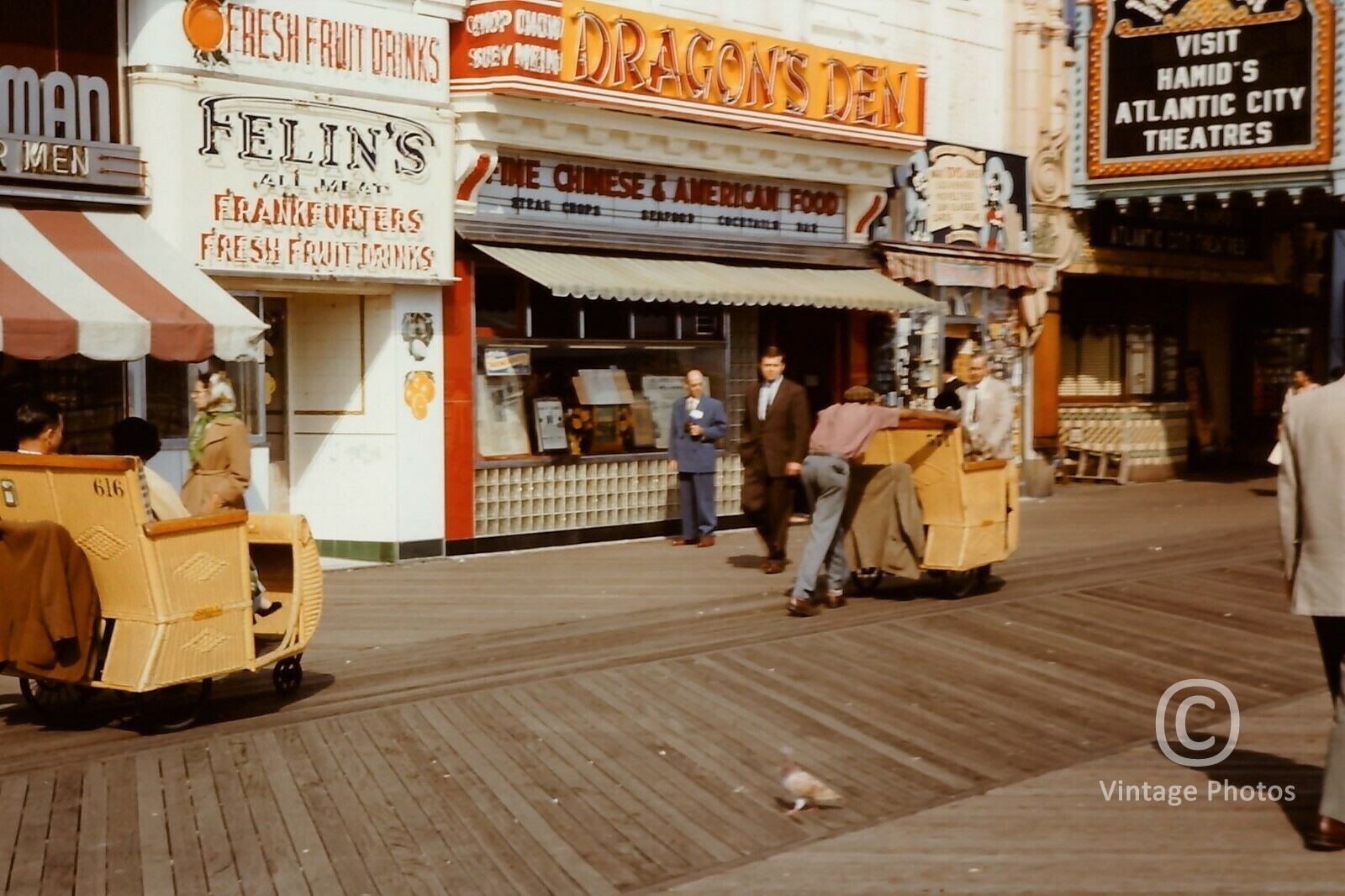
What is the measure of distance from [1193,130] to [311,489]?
42.0 ft

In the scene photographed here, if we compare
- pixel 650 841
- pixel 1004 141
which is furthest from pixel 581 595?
pixel 1004 141

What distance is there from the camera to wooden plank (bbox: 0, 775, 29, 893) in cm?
604

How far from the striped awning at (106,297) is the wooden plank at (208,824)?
4383 mm

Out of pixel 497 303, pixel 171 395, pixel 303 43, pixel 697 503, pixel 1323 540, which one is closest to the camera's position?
pixel 1323 540

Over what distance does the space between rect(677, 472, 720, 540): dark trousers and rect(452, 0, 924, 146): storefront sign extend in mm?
3546

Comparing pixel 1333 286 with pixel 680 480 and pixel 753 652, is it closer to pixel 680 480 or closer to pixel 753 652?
pixel 680 480

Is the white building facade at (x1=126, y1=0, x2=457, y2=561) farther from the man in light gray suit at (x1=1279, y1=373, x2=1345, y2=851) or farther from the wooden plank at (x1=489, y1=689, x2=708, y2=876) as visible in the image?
the man in light gray suit at (x1=1279, y1=373, x2=1345, y2=851)

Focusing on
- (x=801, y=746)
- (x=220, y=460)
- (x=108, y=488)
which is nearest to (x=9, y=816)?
(x=108, y=488)

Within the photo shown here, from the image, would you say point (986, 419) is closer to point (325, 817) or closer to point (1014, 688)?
point (1014, 688)

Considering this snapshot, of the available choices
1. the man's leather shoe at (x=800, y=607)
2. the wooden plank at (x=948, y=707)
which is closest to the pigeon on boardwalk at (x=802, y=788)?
the wooden plank at (x=948, y=707)

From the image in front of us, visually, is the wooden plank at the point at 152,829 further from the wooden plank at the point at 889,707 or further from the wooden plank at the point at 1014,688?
the wooden plank at the point at 1014,688

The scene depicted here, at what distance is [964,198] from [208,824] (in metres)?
16.0

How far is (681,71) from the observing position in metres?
16.2

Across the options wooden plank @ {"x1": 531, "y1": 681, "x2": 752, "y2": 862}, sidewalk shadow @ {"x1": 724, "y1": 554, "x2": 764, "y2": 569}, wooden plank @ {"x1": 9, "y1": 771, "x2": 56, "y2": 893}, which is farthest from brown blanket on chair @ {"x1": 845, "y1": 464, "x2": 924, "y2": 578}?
wooden plank @ {"x1": 9, "y1": 771, "x2": 56, "y2": 893}
